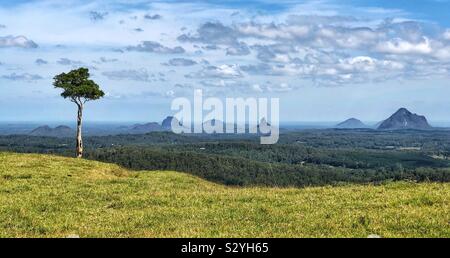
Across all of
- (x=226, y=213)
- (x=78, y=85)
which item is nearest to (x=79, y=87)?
(x=78, y=85)

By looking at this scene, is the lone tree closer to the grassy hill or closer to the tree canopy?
the tree canopy

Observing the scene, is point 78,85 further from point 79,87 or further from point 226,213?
point 226,213

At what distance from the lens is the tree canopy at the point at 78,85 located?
68.4 m

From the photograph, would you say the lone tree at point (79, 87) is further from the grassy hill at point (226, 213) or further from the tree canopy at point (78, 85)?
the grassy hill at point (226, 213)

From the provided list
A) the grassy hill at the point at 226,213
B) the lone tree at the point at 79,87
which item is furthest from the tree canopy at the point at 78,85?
the grassy hill at the point at 226,213

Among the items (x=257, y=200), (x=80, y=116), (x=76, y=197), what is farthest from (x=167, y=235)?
(x=80, y=116)

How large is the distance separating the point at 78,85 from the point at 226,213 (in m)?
53.0

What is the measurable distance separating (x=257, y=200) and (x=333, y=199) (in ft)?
12.1

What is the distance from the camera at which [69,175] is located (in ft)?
147

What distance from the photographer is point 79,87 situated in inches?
2689

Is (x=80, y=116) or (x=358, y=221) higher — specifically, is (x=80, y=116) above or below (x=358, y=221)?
above

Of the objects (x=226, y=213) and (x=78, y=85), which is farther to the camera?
(x=78, y=85)
